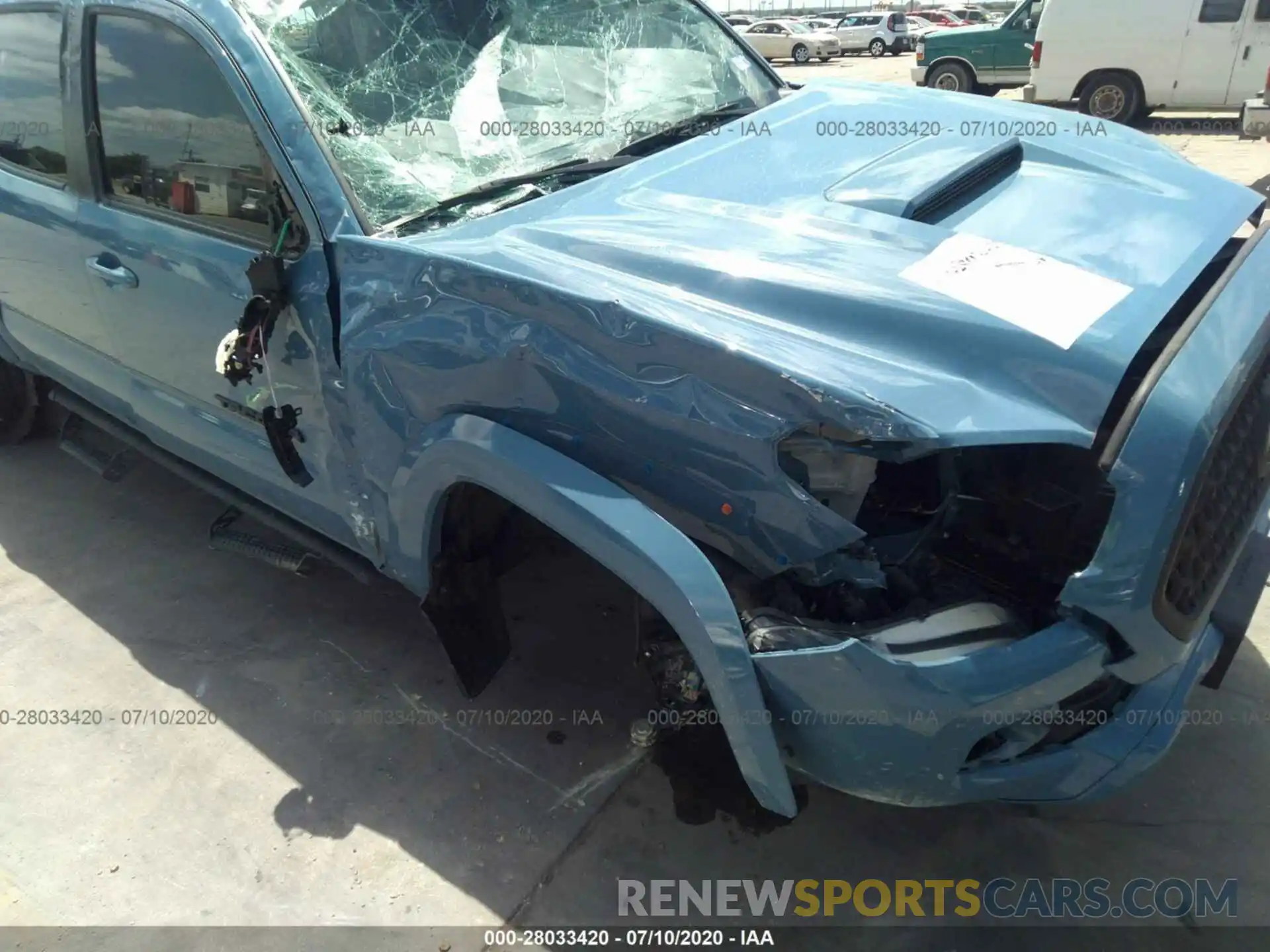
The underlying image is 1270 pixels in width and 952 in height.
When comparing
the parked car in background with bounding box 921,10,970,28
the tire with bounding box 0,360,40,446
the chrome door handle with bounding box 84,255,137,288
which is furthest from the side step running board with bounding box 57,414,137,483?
the parked car in background with bounding box 921,10,970,28

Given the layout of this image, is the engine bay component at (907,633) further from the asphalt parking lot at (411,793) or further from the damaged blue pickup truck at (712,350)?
the asphalt parking lot at (411,793)

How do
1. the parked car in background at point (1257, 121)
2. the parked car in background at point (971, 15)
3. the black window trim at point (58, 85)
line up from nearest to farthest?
1. the black window trim at point (58, 85)
2. the parked car in background at point (1257, 121)
3. the parked car in background at point (971, 15)

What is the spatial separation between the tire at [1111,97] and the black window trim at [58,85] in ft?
37.4

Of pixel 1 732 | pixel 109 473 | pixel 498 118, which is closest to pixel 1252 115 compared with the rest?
pixel 498 118

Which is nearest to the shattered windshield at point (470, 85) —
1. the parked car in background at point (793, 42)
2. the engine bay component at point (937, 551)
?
the engine bay component at point (937, 551)

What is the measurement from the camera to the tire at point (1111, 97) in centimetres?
1139

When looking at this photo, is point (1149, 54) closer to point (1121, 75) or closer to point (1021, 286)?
point (1121, 75)

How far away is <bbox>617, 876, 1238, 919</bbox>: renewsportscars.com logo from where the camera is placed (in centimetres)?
212

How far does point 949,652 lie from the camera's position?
1.63 meters

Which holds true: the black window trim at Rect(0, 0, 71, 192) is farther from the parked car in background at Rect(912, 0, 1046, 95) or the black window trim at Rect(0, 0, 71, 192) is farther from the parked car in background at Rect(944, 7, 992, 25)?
the parked car in background at Rect(944, 7, 992, 25)

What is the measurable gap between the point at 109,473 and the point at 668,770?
2419mm

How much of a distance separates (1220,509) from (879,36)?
31.6 metres

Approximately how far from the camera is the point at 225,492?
3.11 m

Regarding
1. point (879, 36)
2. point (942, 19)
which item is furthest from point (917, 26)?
point (942, 19)
